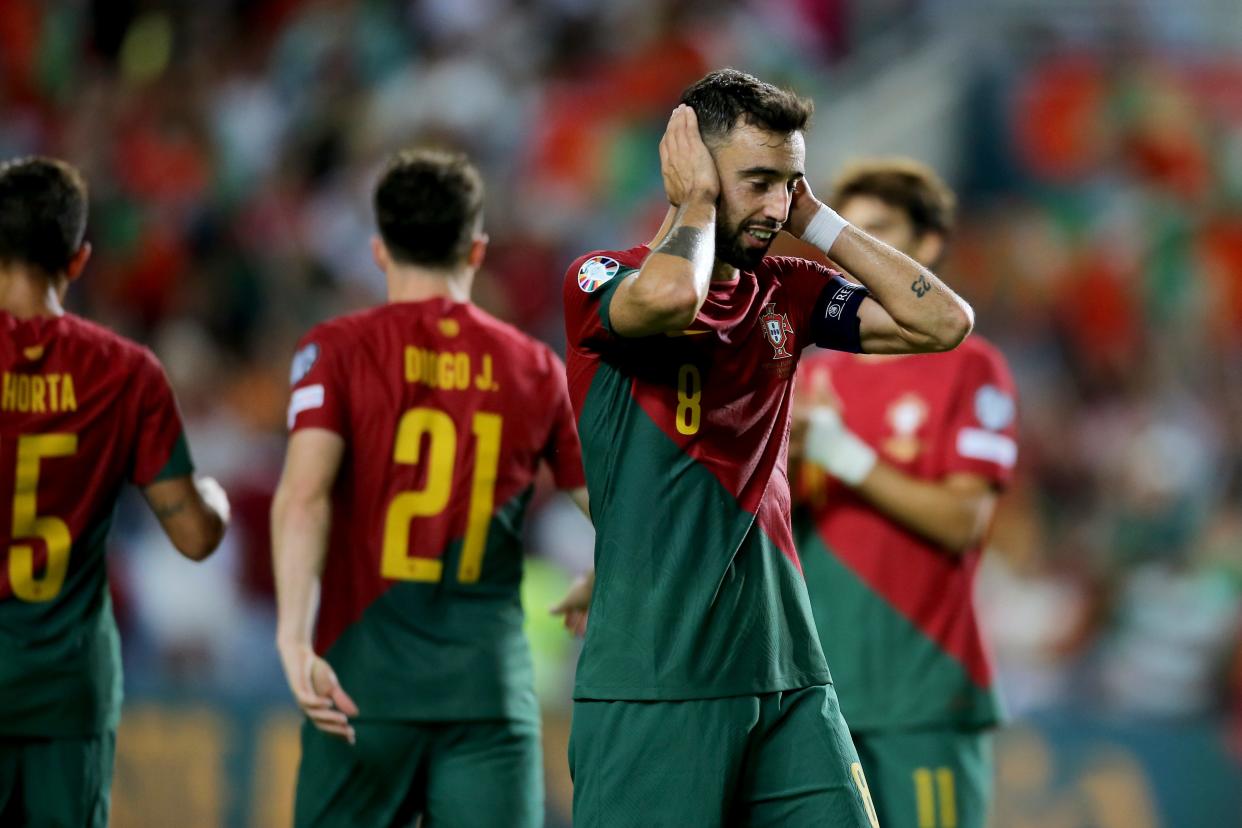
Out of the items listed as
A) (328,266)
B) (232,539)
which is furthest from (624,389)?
(328,266)

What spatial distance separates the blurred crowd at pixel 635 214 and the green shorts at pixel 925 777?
4328 millimetres

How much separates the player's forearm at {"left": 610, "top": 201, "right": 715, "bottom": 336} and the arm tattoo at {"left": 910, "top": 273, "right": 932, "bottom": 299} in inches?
22.4

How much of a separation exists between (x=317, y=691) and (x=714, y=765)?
1.30 meters

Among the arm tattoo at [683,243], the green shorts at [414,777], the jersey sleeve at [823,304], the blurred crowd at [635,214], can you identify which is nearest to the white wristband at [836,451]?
the jersey sleeve at [823,304]

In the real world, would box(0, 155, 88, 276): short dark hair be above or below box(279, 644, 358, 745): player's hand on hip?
above

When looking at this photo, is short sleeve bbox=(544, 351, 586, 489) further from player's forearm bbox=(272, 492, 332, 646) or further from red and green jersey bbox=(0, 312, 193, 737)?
red and green jersey bbox=(0, 312, 193, 737)

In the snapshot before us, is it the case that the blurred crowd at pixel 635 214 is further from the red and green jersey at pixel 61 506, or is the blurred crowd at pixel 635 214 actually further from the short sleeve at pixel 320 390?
the short sleeve at pixel 320 390

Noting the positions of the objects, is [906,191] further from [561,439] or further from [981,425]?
[561,439]

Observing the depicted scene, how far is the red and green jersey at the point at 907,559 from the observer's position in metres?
5.18

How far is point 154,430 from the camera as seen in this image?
4.86 meters

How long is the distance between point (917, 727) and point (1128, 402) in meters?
7.82

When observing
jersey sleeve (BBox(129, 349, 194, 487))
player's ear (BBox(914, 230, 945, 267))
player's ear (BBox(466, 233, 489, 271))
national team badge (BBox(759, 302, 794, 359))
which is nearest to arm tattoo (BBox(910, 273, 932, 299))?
national team badge (BBox(759, 302, 794, 359))

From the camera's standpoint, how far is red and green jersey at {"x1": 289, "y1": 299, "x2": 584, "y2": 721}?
4.78 m

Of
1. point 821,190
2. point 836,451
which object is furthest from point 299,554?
point 821,190
